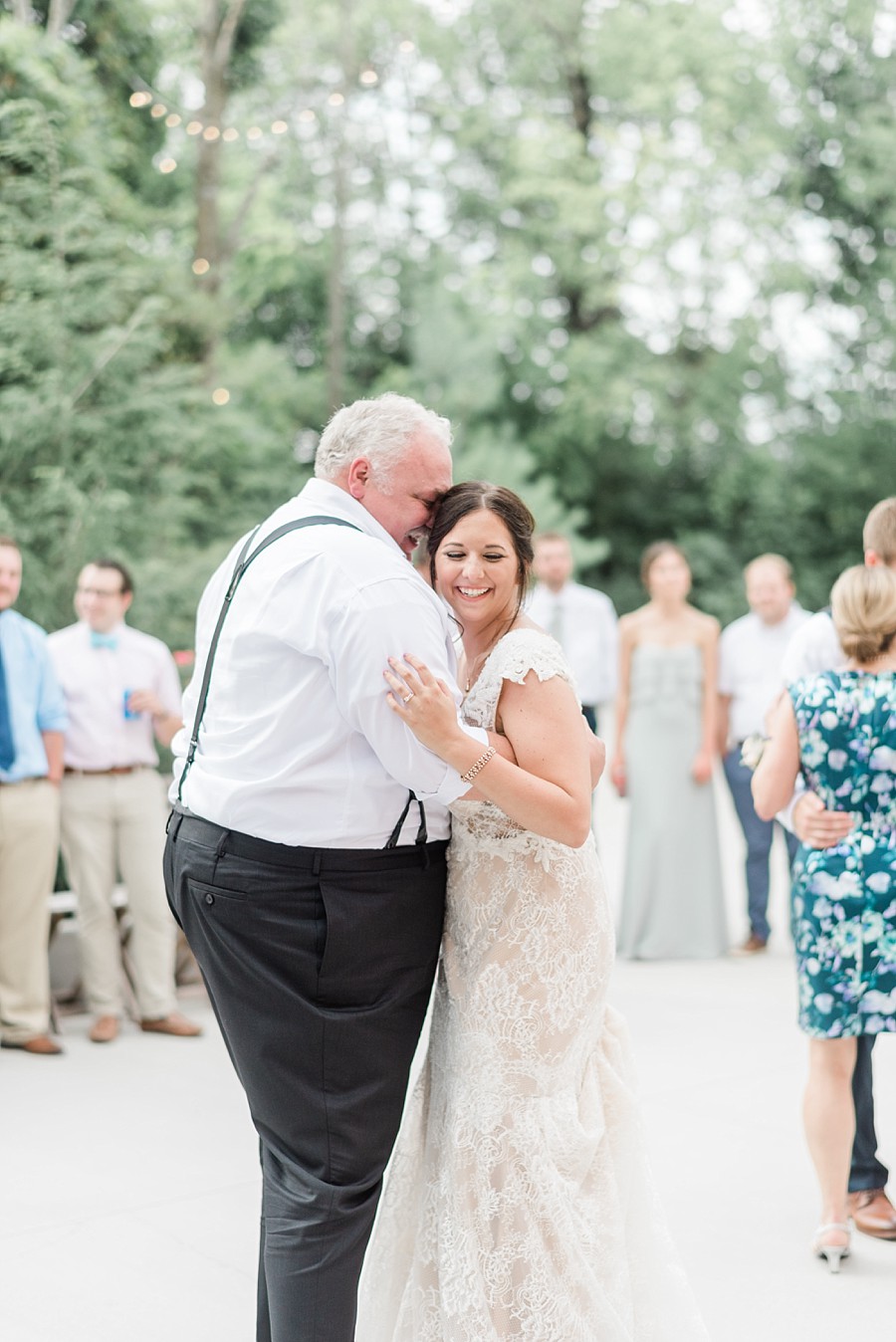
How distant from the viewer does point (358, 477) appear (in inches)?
102

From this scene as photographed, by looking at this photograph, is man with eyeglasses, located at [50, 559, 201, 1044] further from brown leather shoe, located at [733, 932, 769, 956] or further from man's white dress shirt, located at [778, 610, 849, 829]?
brown leather shoe, located at [733, 932, 769, 956]

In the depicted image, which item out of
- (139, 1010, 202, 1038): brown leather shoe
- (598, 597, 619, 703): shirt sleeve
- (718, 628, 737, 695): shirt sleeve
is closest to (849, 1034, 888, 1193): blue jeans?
(139, 1010, 202, 1038): brown leather shoe

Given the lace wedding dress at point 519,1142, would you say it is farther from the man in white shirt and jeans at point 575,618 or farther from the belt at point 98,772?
the man in white shirt and jeans at point 575,618

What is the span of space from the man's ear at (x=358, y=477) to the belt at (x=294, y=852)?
0.63m

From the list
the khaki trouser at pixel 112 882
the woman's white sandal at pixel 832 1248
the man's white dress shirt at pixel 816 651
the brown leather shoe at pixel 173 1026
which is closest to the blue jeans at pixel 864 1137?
the woman's white sandal at pixel 832 1248

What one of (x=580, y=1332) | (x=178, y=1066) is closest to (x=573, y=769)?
(x=580, y=1332)

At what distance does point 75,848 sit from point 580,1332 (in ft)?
12.6

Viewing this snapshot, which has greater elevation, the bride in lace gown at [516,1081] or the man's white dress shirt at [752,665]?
the man's white dress shirt at [752,665]

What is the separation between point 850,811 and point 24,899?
354cm

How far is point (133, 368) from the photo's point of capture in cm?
927

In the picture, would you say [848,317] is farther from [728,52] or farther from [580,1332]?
[580,1332]

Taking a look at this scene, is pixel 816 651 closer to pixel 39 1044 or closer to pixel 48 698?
pixel 48 698

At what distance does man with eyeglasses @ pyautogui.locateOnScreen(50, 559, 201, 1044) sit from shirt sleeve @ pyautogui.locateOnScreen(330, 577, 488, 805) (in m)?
3.73

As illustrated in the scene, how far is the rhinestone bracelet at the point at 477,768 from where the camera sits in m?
2.43
